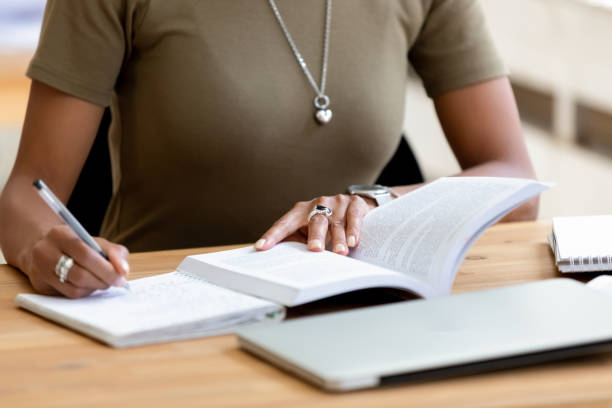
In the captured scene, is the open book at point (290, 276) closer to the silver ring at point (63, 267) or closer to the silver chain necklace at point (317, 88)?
the silver ring at point (63, 267)

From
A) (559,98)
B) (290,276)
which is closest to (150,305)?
(290,276)

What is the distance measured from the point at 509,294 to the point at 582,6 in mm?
3081

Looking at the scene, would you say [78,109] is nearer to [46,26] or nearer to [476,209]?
[46,26]

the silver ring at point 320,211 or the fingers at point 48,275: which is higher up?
the silver ring at point 320,211

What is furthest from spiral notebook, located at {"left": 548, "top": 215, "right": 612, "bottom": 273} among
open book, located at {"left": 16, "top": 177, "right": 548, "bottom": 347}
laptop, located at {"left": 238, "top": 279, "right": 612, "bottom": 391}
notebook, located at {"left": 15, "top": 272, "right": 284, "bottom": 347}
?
notebook, located at {"left": 15, "top": 272, "right": 284, "bottom": 347}

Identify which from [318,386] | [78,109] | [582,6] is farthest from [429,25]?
[582,6]

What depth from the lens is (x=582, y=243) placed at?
0.97 metres

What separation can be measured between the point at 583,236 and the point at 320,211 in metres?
0.32

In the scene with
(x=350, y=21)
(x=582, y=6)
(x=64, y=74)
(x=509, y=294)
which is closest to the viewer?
(x=509, y=294)

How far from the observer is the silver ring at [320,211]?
100 centimetres

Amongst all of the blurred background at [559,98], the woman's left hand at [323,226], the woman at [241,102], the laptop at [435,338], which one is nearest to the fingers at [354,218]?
the woman's left hand at [323,226]

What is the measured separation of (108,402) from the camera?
1.83 feet

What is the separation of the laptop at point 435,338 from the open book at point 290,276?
0.07 meters

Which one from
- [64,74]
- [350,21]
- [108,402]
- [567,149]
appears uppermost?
[350,21]
